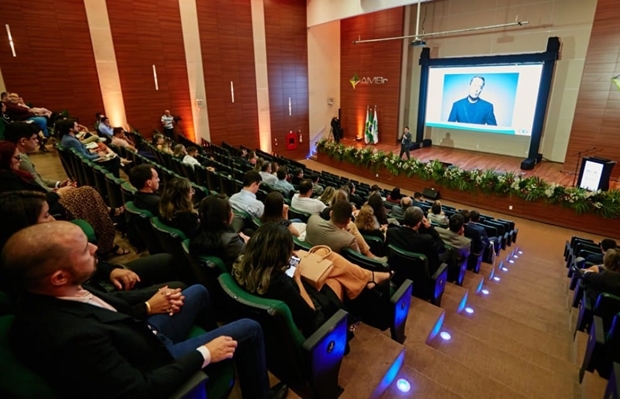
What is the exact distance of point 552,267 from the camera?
5.32 metres

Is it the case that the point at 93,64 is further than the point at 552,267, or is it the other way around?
the point at 93,64

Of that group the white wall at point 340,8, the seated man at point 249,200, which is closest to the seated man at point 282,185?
the seated man at point 249,200

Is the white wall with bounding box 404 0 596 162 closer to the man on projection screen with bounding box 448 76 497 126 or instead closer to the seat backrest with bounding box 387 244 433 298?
the man on projection screen with bounding box 448 76 497 126

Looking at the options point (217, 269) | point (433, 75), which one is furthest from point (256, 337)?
point (433, 75)

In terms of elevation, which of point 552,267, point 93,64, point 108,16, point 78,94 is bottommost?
point 552,267

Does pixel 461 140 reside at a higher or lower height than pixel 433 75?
lower

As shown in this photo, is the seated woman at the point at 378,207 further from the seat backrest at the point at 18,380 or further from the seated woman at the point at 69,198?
the seat backrest at the point at 18,380

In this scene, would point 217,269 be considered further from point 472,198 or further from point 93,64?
point 93,64

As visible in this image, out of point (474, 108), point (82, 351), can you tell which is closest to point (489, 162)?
point (474, 108)

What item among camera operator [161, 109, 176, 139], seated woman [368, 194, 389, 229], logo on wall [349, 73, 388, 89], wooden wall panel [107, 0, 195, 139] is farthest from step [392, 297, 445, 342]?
logo on wall [349, 73, 388, 89]

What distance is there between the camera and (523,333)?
118 inches

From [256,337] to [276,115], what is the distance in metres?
12.2

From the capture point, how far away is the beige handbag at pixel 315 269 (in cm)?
191

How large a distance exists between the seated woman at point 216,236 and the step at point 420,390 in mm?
1225
